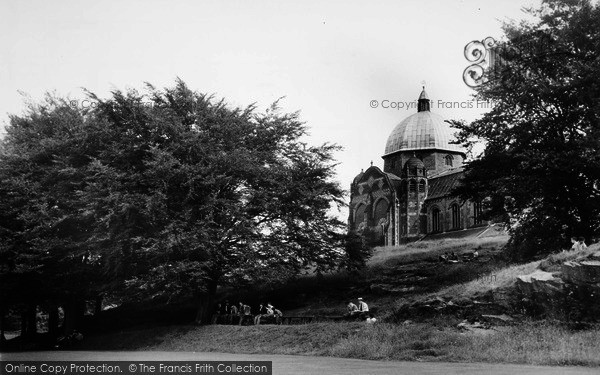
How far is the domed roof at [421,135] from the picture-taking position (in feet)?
267

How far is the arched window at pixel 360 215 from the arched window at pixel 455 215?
1261 cm

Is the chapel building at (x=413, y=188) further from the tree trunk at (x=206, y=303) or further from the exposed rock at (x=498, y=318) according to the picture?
the exposed rock at (x=498, y=318)

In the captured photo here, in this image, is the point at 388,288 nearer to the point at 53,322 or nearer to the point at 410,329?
the point at 410,329

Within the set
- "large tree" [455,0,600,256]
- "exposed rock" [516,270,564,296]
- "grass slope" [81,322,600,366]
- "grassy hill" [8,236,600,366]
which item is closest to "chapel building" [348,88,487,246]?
"grassy hill" [8,236,600,366]

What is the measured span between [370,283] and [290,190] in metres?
8.40

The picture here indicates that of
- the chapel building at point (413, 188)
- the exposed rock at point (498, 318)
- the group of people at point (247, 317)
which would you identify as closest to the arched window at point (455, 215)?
the chapel building at point (413, 188)

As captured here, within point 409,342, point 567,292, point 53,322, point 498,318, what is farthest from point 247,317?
point 53,322

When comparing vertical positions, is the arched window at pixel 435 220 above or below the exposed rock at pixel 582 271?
above

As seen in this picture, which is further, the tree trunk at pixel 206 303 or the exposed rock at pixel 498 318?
the tree trunk at pixel 206 303

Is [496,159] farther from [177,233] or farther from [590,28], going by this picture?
[177,233]

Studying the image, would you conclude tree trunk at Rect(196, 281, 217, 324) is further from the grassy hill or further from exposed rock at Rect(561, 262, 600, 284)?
exposed rock at Rect(561, 262, 600, 284)

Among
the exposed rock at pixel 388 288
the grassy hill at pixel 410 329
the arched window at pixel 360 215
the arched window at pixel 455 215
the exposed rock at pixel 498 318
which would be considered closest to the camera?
the grassy hill at pixel 410 329

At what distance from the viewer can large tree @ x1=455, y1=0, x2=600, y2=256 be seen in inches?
1235

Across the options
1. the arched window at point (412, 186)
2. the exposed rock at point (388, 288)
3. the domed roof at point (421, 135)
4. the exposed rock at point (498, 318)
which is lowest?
the exposed rock at point (498, 318)
